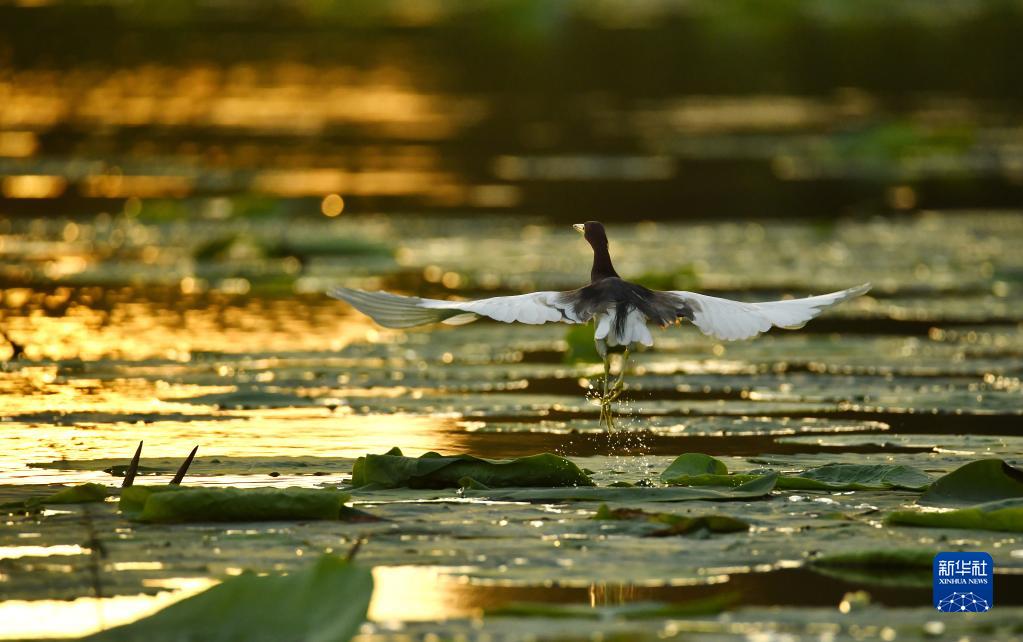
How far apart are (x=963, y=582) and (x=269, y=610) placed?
2.13 m

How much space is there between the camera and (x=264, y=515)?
678cm

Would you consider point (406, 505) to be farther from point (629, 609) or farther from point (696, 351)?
point (696, 351)

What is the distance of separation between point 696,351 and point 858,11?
37860mm

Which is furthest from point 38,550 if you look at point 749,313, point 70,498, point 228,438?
point 749,313

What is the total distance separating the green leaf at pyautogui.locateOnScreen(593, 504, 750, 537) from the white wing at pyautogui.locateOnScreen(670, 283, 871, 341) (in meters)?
1.26

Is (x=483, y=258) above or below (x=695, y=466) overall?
above

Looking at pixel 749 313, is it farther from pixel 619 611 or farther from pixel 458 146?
pixel 458 146

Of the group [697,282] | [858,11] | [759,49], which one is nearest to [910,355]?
[697,282]

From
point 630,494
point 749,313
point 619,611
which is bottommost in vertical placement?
point 619,611

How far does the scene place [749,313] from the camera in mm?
7977

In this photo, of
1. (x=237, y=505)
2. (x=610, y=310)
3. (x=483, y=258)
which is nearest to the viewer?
(x=237, y=505)

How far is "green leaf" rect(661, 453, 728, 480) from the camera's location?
7.60 metres

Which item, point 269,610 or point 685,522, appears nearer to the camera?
point 269,610

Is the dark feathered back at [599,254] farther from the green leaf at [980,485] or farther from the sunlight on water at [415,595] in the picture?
the sunlight on water at [415,595]
